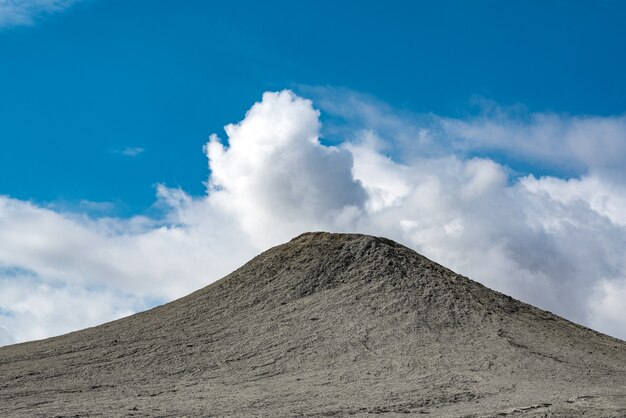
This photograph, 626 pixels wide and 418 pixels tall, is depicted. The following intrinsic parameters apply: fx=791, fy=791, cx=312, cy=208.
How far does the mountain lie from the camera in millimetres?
26781

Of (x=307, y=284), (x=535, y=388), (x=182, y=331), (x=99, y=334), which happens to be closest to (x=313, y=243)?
(x=307, y=284)

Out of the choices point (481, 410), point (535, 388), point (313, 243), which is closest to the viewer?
point (481, 410)

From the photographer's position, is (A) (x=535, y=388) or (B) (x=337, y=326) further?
(B) (x=337, y=326)

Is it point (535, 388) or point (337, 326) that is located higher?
point (337, 326)

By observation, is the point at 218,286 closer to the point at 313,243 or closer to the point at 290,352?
the point at 313,243

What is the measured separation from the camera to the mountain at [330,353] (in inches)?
1054

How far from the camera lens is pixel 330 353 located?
108 feet

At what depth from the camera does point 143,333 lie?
3722 centimetres

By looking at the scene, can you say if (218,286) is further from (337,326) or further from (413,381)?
(413,381)

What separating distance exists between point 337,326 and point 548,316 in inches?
486

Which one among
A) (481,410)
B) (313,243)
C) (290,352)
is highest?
(313,243)

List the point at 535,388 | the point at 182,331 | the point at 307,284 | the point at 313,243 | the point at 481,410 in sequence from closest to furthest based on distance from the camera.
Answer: the point at 481,410 → the point at 535,388 → the point at 182,331 → the point at 307,284 → the point at 313,243

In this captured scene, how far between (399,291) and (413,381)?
9031mm

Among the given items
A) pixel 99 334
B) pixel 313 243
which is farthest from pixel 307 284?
pixel 99 334
